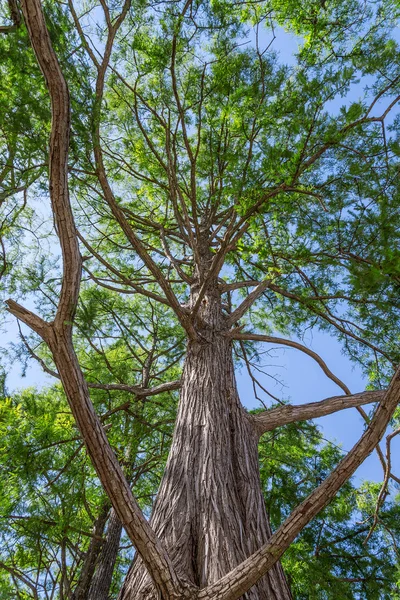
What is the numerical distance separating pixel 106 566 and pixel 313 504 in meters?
2.90

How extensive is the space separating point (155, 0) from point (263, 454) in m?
3.77

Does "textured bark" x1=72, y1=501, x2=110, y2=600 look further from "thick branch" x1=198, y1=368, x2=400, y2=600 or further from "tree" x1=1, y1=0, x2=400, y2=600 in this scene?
"thick branch" x1=198, y1=368, x2=400, y2=600

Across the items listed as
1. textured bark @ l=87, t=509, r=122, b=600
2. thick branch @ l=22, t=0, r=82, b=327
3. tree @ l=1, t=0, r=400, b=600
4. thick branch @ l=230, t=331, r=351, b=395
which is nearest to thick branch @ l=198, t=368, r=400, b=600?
tree @ l=1, t=0, r=400, b=600

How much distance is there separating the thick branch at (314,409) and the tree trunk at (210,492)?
136 mm

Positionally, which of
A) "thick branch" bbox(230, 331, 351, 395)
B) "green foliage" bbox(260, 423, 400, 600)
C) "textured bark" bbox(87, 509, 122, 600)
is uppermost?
"thick branch" bbox(230, 331, 351, 395)

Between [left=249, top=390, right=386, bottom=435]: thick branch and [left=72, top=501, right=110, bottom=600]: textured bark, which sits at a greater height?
[left=249, top=390, right=386, bottom=435]: thick branch

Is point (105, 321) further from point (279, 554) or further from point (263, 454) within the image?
point (279, 554)

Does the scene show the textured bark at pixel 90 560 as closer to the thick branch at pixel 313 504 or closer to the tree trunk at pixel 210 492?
the tree trunk at pixel 210 492

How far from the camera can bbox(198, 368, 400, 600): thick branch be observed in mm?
1256

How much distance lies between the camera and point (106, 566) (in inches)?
134

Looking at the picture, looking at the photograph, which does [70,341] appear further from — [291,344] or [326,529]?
[326,529]

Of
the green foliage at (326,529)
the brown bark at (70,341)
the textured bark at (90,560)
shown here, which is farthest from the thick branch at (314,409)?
the textured bark at (90,560)

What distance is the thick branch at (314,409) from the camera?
8.81ft

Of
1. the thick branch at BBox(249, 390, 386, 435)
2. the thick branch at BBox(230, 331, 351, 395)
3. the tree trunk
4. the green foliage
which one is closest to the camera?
the tree trunk
